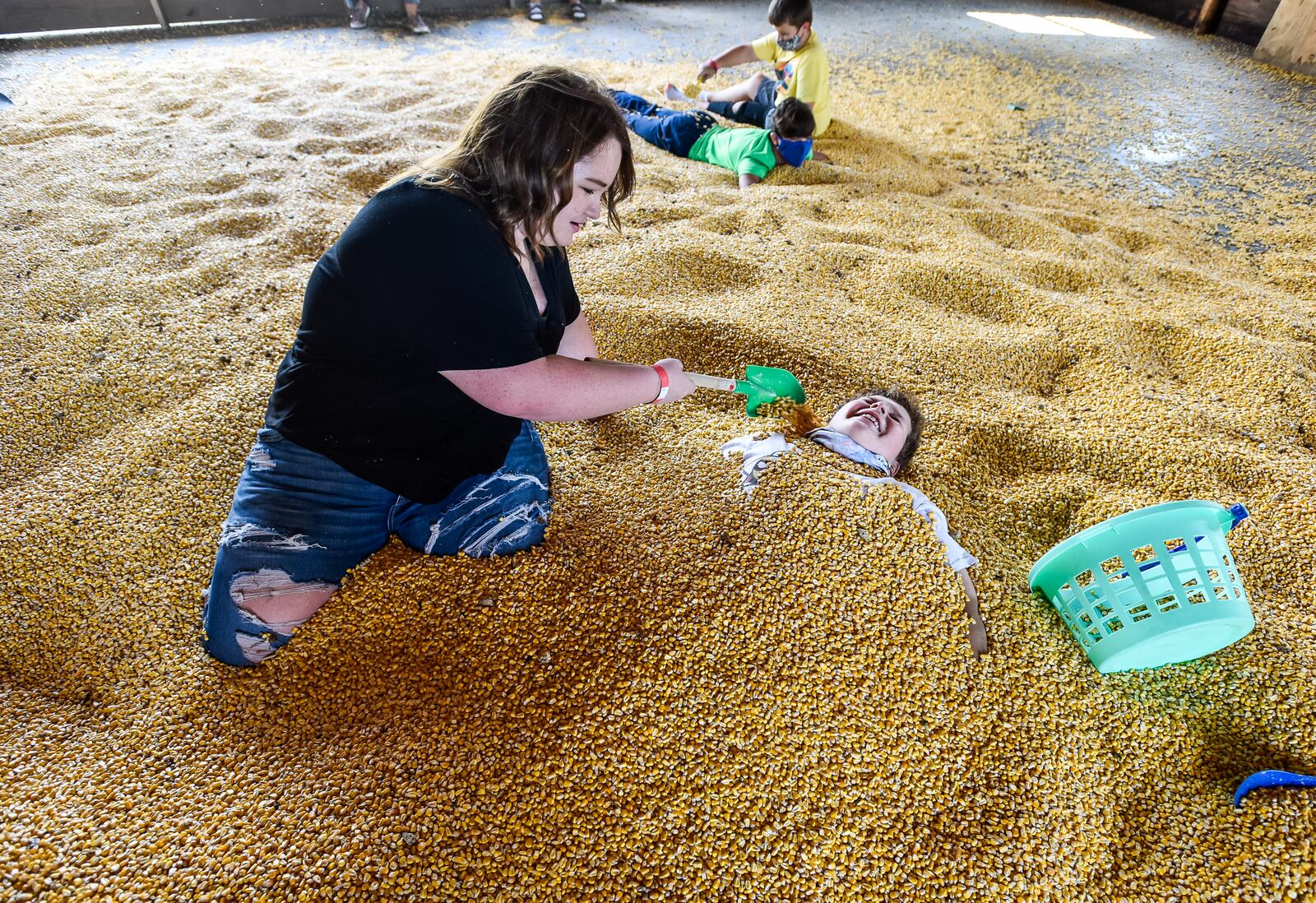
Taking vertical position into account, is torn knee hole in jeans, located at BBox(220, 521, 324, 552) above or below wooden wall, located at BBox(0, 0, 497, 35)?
below

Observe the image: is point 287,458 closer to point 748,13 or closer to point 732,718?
point 732,718

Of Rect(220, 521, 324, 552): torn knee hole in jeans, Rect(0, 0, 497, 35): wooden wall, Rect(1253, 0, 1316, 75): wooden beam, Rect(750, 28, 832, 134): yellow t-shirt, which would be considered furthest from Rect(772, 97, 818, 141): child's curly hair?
Rect(1253, 0, 1316, 75): wooden beam

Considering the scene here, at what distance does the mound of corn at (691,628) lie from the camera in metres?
1.07

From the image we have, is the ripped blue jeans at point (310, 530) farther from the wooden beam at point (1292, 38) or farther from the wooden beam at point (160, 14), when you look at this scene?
the wooden beam at point (1292, 38)

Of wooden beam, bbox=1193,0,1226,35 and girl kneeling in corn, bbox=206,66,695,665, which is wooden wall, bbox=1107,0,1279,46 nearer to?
wooden beam, bbox=1193,0,1226,35

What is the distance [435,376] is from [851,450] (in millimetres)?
920

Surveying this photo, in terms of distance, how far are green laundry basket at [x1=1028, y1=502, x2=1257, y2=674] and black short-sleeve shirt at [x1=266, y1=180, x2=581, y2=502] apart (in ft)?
3.60

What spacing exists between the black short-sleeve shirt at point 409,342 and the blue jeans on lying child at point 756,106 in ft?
9.58

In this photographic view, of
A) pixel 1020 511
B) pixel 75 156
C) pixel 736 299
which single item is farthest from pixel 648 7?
pixel 1020 511

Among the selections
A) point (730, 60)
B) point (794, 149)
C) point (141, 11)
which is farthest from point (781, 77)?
point (141, 11)

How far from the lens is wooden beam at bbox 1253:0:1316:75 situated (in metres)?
4.95

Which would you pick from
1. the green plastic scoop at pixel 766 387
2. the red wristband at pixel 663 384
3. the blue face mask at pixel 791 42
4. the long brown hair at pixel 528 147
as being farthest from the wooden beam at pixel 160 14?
the red wristband at pixel 663 384

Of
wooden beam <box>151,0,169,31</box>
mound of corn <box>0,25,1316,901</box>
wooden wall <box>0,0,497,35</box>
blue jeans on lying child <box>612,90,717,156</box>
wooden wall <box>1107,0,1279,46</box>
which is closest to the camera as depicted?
mound of corn <box>0,25,1316,901</box>

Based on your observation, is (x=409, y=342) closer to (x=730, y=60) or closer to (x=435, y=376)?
(x=435, y=376)
